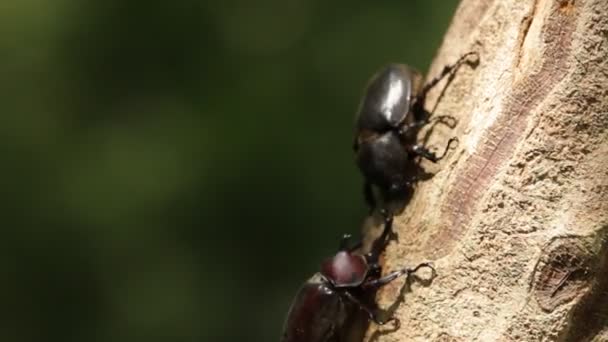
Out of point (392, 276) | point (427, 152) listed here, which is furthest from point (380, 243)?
point (427, 152)

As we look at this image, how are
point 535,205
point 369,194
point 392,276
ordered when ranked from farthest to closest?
point 369,194 < point 392,276 < point 535,205

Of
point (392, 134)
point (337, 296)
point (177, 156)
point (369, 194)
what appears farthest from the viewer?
point (177, 156)

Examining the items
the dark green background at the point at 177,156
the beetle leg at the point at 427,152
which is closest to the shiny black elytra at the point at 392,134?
the beetle leg at the point at 427,152

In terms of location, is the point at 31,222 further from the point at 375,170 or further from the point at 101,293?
the point at 375,170

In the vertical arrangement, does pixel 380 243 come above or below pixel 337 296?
above

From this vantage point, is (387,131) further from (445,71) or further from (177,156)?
(177,156)

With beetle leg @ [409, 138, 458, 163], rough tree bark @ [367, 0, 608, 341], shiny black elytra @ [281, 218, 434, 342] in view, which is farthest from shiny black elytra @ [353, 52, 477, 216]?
rough tree bark @ [367, 0, 608, 341]
